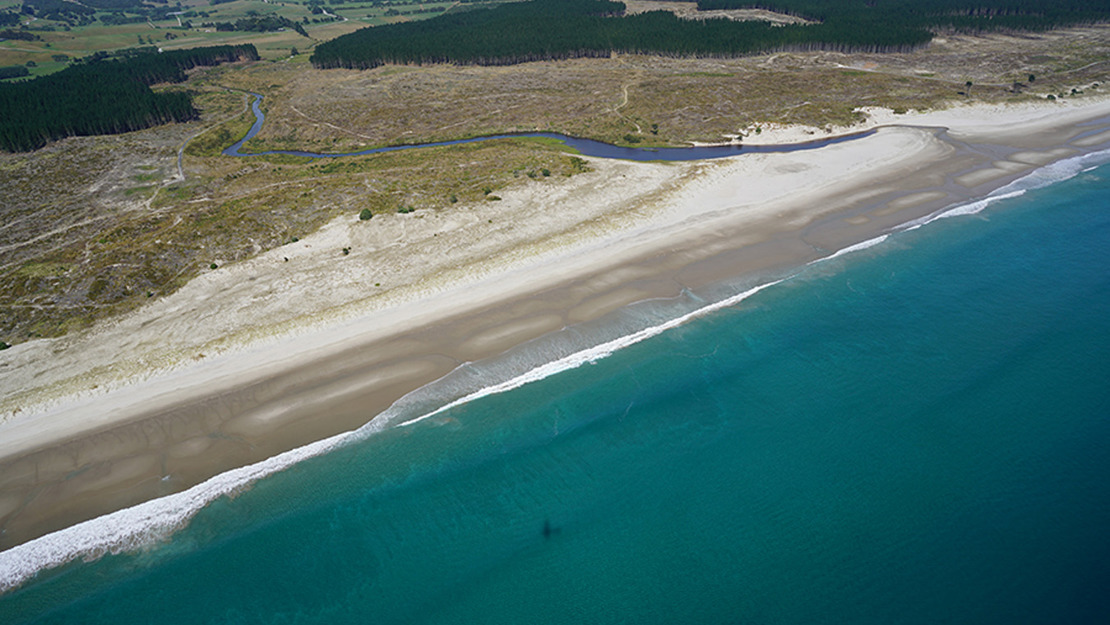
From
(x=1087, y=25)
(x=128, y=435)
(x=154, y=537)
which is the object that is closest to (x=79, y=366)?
(x=128, y=435)

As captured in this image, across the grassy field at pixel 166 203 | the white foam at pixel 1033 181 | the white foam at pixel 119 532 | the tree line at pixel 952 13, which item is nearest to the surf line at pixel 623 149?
the grassy field at pixel 166 203

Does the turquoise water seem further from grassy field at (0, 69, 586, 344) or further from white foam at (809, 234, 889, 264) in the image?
grassy field at (0, 69, 586, 344)

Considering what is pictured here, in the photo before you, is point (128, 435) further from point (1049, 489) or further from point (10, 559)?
point (1049, 489)

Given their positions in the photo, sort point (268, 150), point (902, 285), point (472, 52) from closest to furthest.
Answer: point (902, 285)
point (268, 150)
point (472, 52)

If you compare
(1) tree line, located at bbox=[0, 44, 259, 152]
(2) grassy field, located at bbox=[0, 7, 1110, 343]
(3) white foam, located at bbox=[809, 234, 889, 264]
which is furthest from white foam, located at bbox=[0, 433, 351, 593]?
(1) tree line, located at bbox=[0, 44, 259, 152]

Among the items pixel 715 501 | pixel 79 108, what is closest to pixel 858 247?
pixel 715 501

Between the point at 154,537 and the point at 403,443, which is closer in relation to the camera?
the point at 154,537
